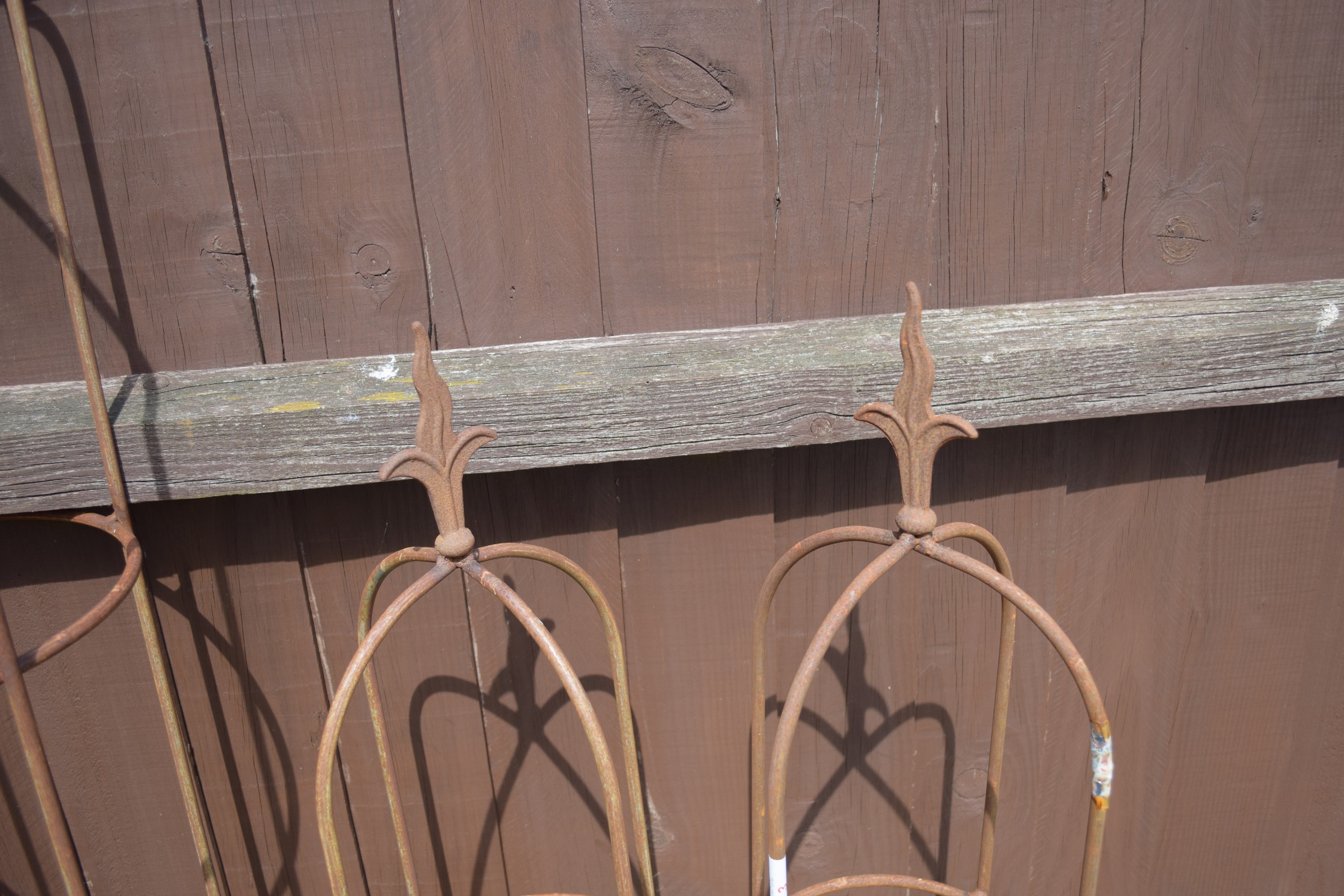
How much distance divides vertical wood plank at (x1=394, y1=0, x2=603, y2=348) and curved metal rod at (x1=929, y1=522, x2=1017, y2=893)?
51cm

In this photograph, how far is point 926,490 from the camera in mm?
749

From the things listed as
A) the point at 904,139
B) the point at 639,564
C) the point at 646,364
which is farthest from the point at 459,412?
the point at 904,139

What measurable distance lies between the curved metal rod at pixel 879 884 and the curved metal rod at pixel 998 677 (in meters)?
0.05

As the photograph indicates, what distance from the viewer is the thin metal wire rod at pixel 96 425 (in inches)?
30.1

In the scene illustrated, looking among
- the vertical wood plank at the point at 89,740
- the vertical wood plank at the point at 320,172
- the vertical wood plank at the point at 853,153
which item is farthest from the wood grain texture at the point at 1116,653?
the vertical wood plank at the point at 89,740

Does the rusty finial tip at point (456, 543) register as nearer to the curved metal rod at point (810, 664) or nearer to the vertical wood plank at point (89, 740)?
the curved metal rod at point (810, 664)

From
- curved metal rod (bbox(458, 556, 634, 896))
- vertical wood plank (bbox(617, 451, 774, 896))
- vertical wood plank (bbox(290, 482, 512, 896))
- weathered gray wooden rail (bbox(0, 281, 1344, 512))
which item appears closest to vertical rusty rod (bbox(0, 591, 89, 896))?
weathered gray wooden rail (bbox(0, 281, 1344, 512))

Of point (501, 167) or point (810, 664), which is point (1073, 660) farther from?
point (501, 167)

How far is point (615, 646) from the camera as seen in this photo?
2.74 feet

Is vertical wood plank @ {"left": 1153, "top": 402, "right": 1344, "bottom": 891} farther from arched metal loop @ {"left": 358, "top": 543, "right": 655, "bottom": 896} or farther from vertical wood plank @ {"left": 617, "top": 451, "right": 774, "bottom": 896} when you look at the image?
arched metal loop @ {"left": 358, "top": 543, "right": 655, "bottom": 896}

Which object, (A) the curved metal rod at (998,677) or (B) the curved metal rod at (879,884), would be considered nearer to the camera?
(A) the curved metal rod at (998,677)

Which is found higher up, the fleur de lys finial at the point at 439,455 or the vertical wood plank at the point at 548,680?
the fleur de lys finial at the point at 439,455

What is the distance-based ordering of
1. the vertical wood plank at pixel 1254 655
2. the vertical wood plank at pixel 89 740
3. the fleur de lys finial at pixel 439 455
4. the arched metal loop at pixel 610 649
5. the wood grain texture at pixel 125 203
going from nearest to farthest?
the fleur de lys finial at pixel 439 455
the arched metal loop at pixel 610 649
the wood grain texture at pixel 125 203
the vertical wood plank at pixel 89 740
the vertical wood plank at pixel 1254 655

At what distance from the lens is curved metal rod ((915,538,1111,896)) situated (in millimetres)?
745
